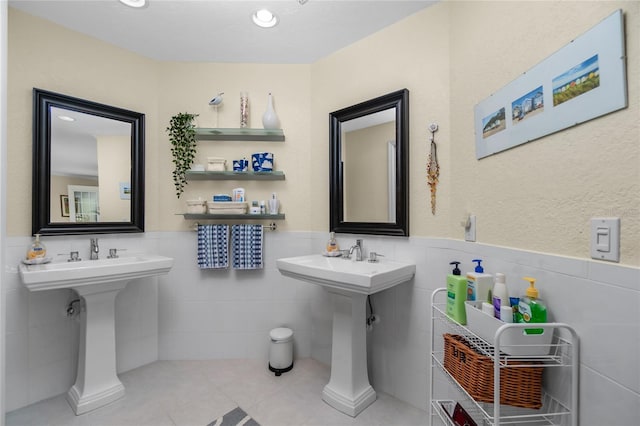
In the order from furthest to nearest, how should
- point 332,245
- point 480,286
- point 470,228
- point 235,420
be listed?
point 332,245 → point 235,420 → point 470,228 → point 480,286

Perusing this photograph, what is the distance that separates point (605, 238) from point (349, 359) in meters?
1.33

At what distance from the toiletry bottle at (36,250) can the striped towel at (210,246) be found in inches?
34.4

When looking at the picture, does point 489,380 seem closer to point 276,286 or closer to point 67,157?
point 276,286

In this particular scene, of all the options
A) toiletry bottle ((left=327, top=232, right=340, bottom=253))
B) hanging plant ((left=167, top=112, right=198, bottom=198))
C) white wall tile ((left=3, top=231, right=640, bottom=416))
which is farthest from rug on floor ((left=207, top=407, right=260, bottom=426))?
hanging plant ((left=167, top=112, right=198, bottom=198))

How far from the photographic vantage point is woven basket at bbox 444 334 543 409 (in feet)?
2.94

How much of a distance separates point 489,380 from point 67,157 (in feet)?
8.57

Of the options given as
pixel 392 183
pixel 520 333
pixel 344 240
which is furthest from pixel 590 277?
pixel 344 240

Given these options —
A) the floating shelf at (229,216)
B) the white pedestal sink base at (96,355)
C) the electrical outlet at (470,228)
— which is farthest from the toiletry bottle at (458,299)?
the white pedestal sink base at (96,355)

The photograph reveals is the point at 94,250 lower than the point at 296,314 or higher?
higher

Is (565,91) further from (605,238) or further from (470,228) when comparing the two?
(470,228)

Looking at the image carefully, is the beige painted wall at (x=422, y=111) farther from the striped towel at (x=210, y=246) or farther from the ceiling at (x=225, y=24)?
the striped towel at (x=210, y=246)

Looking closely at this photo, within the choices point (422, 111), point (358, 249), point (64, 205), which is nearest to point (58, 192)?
point (64, 205)

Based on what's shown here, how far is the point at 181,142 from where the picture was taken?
2.09 meters

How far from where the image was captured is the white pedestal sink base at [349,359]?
1.61 meters
